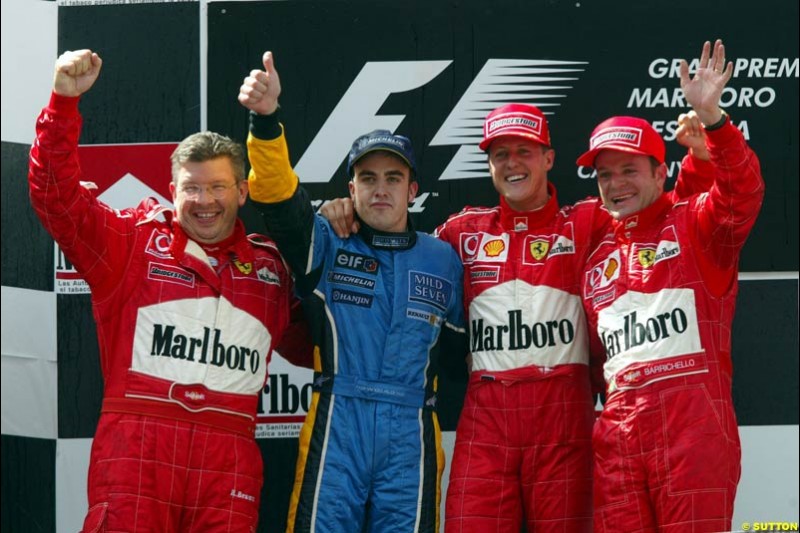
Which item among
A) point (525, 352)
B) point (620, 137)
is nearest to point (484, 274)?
point (525, 352)

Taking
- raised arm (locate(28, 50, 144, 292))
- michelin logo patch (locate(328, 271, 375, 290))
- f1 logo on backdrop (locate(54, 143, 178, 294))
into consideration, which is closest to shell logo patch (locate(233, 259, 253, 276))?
michelin logo patch (locate(328, 271, 375, 290))

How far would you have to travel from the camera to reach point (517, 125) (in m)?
3.92

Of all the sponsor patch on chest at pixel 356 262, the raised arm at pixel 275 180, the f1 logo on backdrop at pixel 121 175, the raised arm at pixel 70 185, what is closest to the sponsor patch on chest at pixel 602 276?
the sponsor patch on chest at pixel 356 262

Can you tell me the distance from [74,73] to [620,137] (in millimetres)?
1862

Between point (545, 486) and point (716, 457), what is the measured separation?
0.59 m

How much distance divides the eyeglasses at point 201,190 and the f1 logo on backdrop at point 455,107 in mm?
983

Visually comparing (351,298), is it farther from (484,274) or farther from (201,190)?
(201,190)

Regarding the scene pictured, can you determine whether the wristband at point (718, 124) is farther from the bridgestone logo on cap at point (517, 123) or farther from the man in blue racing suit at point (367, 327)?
the man in blue racing suit at point (367, 327)

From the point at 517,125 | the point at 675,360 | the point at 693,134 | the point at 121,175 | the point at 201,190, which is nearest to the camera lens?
the point at 675,360

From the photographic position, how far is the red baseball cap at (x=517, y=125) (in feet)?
12.8

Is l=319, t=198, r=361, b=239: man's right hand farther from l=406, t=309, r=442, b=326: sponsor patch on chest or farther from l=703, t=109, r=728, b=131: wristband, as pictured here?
l=703, t=109, r=728, b=131: wristband

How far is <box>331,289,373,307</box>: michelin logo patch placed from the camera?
3754 millimetres

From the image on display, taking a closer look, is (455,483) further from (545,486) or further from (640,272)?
(640,272)

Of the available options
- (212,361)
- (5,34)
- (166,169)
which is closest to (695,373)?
(212,361)
